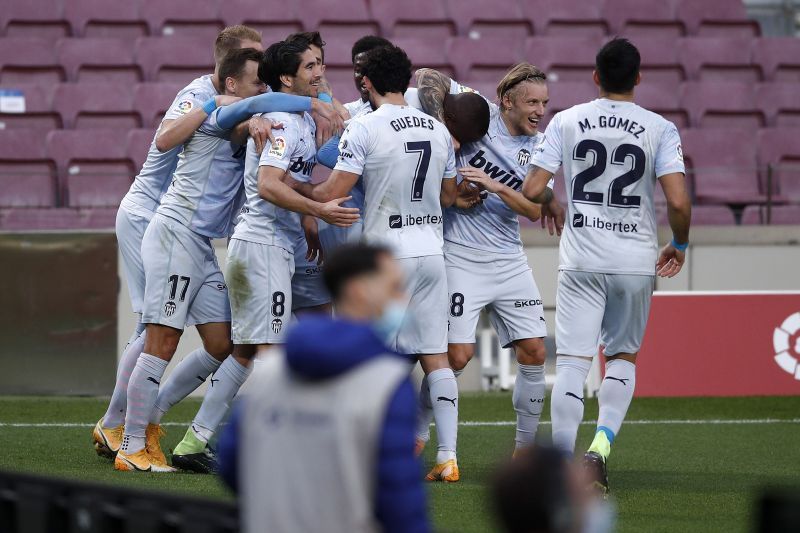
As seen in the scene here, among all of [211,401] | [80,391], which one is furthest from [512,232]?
[80,391]

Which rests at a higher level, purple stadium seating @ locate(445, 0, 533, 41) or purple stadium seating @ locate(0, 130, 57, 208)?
purple stadium seating @ locate(445, 0, 533, 41)

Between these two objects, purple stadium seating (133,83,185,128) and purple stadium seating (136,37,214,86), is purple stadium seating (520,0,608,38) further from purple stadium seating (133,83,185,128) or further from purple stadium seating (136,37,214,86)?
purple stadium seating (133,83,185,128)

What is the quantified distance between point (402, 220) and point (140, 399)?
1533 millimetres

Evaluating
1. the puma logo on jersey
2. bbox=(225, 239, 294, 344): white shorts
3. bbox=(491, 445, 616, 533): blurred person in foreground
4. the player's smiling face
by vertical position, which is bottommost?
bbox=(491, 445, 616, 533): blurred person in foreground

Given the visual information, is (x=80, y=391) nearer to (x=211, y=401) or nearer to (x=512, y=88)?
(x=211, y=401)

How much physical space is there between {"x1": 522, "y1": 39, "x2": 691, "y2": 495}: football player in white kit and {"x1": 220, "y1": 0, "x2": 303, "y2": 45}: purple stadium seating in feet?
26.5

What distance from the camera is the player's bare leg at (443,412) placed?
5.75 meters

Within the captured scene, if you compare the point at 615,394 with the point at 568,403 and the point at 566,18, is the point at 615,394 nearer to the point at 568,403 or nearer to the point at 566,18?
the point at 568,403

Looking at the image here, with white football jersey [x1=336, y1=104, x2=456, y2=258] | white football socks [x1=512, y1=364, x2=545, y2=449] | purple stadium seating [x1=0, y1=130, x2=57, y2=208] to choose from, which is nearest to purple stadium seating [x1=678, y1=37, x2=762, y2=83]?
purple stadium seating [x1=0, y1=130, x2=57, y2=208]

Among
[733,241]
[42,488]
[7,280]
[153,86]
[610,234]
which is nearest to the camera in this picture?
[42,488]

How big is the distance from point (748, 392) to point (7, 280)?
5.55 meters

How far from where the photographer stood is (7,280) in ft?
30.8

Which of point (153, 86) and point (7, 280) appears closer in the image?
point (7, 280)

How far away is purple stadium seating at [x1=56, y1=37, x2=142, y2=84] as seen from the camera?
12.9 m
